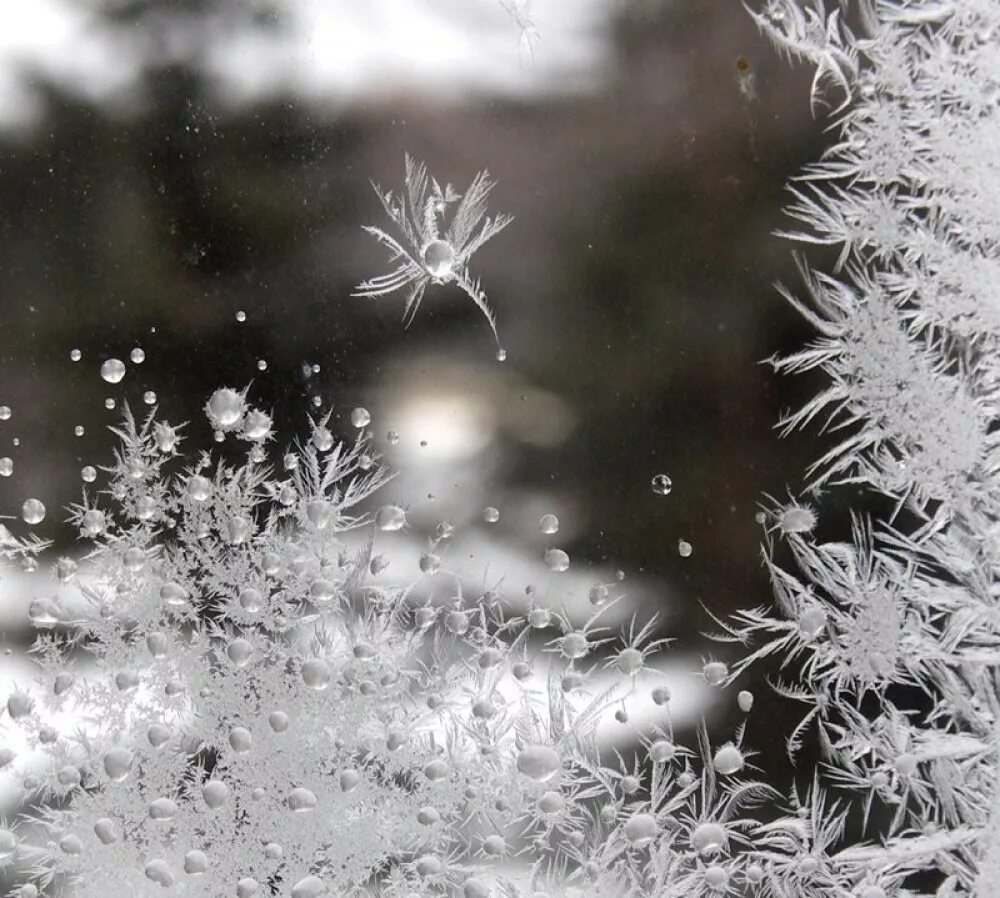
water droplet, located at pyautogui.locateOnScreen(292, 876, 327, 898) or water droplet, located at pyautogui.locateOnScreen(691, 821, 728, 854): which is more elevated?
water droplet, located at pyautogui.locateOnScreen(691, 821, 728, 854)

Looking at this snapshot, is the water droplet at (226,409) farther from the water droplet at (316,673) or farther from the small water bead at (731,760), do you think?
the small water bead at (731,760)

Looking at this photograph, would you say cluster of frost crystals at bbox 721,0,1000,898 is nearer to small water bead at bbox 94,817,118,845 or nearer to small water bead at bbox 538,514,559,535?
small water bead at bbox 538,514,559,535

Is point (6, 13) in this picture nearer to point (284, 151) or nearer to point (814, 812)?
point (284, 151)

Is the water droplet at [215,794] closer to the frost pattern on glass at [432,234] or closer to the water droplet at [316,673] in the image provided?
the water droplet at [316,673]

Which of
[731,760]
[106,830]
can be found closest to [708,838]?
[731,760]

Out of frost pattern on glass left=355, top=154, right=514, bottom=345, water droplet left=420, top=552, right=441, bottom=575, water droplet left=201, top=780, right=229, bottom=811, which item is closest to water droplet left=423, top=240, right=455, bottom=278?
frost pattern on glass left=355, top=154, right=514, bottom=345

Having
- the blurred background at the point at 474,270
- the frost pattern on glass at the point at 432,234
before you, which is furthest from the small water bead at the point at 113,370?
the frost pattern on glass at the point at 432,234

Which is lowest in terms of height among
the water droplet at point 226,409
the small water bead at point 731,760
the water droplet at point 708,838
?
the water droplet at point 708,838

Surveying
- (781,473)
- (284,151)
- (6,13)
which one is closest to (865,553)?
(781,473)

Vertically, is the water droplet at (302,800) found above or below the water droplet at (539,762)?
below
